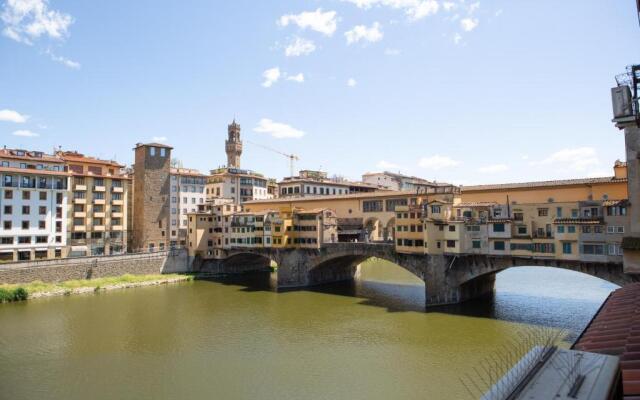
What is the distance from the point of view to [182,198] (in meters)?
74.1

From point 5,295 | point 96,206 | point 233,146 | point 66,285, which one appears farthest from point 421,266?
point 233,146

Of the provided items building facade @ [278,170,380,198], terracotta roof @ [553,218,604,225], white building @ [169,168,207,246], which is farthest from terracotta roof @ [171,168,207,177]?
terracotta roof @ [553,218,604,225]

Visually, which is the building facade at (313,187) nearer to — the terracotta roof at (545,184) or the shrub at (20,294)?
the terracotta roof at (545,184)

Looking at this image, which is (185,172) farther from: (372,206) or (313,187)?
(372,206)

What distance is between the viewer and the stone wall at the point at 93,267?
49.1 meters

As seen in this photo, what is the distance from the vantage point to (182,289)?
54.1m

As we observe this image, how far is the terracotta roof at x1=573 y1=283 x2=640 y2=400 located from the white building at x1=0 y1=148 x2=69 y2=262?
60668 mm

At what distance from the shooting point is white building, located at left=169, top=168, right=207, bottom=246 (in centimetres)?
7262

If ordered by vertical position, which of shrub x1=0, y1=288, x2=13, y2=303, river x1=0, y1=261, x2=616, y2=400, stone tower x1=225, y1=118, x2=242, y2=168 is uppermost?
stone tower x1=225, y1=118, x2=242, y2=168

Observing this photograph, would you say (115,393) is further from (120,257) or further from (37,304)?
(120,257)

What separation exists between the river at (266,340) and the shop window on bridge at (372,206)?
491 inches

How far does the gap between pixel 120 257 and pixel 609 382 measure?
58.7 meters

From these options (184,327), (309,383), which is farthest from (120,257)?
(309,383)

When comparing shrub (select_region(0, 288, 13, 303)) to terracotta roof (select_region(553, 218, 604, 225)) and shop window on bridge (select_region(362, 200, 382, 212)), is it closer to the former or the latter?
shop window on bridge (select_region(362, 200, 382, 212))
